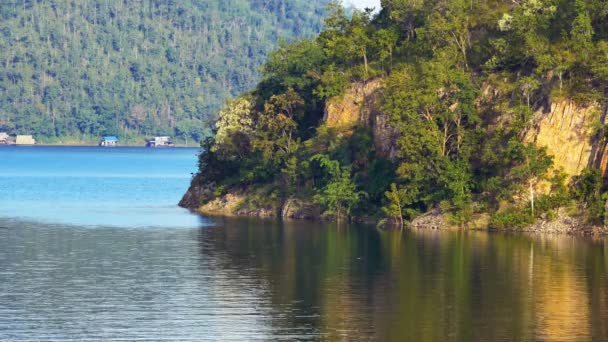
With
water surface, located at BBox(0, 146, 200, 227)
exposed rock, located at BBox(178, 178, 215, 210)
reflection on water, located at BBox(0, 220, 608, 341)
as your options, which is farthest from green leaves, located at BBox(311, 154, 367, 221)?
exposed rock, located at BBox(178, 178, 215, 210)

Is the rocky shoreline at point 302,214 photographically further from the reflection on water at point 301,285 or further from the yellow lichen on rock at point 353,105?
the yellow lichen on rock at point 353,105

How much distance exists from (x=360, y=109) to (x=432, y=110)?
968 centimetres

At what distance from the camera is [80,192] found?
445 feet

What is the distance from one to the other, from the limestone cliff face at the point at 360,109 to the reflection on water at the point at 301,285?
10.9m

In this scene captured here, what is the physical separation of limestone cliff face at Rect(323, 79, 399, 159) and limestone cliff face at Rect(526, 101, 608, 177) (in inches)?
496

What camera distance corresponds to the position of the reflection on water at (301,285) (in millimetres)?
46562

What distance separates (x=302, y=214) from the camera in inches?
3688

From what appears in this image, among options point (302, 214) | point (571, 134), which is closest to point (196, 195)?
point (302, 214)

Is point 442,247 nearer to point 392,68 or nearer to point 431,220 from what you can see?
point 431,220

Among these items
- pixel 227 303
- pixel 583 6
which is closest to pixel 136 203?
pixel 583 6

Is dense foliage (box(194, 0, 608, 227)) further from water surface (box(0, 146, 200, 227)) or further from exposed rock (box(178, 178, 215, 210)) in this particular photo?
water surface (box(0, 146, 200, 227))

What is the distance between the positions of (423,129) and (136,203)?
130 feet

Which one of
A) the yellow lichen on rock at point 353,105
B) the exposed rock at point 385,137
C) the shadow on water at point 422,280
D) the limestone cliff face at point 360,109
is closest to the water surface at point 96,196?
the yellow lichen on rock at point 353,105

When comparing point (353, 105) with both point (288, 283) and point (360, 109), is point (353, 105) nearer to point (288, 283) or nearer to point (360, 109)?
point (360, 109)
